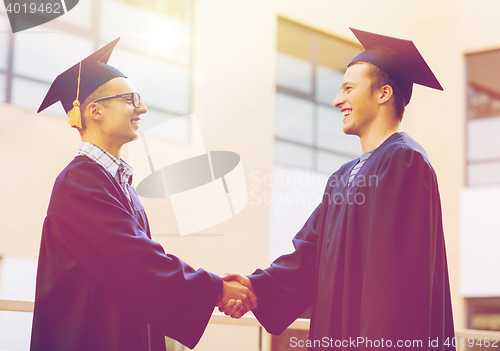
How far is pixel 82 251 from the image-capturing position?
2963mm

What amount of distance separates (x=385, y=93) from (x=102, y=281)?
1663 mm

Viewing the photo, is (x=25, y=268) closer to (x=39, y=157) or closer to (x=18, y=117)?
(x=39, y=157)

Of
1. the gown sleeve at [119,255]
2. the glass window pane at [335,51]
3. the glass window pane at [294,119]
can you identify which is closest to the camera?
the gown sleeve at [119,255]

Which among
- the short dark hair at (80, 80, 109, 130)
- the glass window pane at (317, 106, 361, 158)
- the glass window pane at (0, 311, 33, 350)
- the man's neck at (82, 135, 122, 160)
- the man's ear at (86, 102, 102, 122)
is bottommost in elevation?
the glass window pane at (0, 311, 33, 350)

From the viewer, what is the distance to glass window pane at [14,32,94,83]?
309 inches

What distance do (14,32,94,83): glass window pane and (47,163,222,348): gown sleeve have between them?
533 cm

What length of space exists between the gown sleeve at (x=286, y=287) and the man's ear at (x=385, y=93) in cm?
79

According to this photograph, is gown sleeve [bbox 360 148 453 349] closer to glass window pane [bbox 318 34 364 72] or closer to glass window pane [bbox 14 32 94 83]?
glass window pane [bbox 14 32 94 83]

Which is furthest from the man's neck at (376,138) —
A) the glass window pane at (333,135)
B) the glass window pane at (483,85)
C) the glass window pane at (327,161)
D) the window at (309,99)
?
the glass window pane at (483,85)

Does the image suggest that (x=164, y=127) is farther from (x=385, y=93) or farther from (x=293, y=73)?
(x=385, y=93)

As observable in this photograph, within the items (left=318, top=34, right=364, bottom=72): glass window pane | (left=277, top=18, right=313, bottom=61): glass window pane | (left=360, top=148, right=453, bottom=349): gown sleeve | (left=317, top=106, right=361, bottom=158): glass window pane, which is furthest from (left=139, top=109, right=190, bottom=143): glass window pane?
(left=360, top=148, right=453, bottom=349): gown sleeve

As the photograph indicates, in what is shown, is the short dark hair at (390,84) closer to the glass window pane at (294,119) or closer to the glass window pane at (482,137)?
the glass window pane at (294,119)

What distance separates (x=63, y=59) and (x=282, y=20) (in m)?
3.85

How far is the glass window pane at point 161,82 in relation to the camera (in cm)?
909
